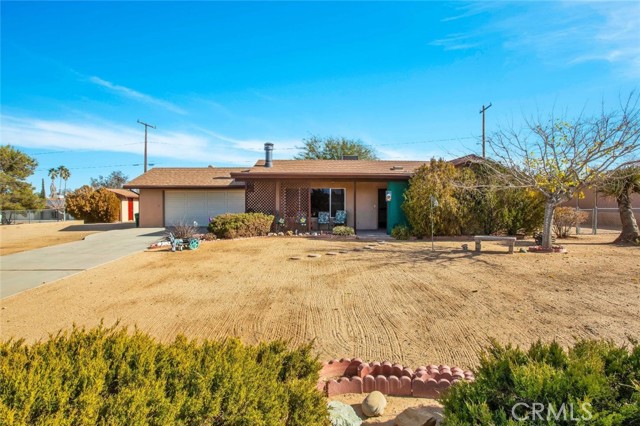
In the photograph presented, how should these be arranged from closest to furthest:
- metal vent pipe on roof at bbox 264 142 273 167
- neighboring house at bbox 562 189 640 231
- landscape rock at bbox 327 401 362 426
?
landscape rock at bbox 327 401 362 426 → metal vent pipe on roof at bbox 264 142 273 167 → neighboring house at bbox 562 189 640 231

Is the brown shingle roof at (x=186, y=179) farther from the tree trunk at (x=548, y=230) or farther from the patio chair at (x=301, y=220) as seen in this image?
the tree trunk at (x=548, y=230)

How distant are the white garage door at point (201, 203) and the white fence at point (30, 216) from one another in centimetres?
2053

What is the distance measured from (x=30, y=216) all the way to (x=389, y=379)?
1564 inches

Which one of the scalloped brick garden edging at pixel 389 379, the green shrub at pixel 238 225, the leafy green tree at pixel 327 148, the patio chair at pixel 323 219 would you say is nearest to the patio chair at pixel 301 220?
the patio chair at pixel 323 219

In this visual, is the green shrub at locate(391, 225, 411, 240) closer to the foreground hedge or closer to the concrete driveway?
the concrete driveway

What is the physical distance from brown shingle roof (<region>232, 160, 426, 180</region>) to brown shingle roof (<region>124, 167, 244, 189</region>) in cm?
272

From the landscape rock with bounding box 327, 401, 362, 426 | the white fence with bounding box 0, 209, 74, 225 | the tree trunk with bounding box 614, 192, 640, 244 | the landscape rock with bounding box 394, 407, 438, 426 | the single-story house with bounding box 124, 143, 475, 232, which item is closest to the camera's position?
the landscape rock with bounding box 394, 407, 438, 426

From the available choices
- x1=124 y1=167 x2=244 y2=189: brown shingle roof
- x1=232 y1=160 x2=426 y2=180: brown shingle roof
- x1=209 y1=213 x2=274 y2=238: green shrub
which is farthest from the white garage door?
x1=209 y1=213 x2=274 y2=238: green shrub

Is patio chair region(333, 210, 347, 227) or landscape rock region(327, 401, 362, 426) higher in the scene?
patio chair region(333, 210, 347, 227)

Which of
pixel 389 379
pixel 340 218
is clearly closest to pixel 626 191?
pixel 340 218

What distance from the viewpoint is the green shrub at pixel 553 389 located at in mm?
1725

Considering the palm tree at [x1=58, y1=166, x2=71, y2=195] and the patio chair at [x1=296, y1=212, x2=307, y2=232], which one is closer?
the patio chair at [x1=296, y1=212, x2=307, y2=232]

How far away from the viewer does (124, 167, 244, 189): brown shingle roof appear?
63.9ft

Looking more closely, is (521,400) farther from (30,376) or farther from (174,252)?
(174,252)
